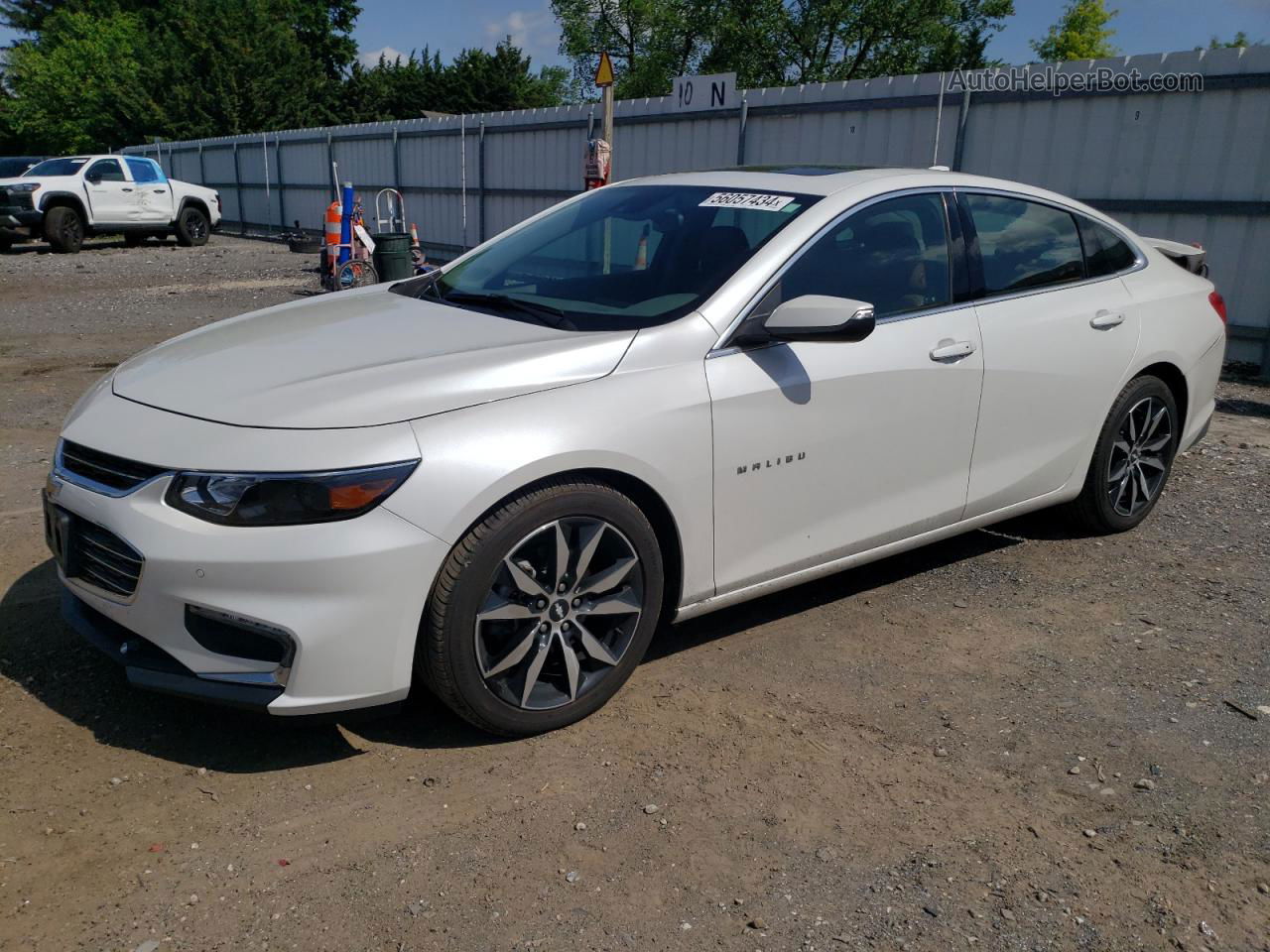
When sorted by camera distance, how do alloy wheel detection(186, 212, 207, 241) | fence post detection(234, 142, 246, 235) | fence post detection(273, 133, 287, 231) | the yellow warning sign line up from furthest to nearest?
fence post detection(234, 142, 246, 235)
fence post detection(273, 133, 287, 231)
alloy wheel detection(186, 212, 207, 241)
the yellow warning sign

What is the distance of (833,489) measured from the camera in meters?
3.75

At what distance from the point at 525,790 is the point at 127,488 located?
1369mm

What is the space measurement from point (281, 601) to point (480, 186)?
15991 millimetres

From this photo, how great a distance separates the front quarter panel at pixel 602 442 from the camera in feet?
9.38

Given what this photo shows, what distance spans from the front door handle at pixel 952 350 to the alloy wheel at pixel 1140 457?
4.04 ft

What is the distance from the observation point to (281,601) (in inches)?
108

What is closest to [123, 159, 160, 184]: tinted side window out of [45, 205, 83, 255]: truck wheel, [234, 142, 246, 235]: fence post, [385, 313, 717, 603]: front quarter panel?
[45, 205, 83, 255]: truck wheel

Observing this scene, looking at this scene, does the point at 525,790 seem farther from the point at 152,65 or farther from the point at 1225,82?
the point at 152,65

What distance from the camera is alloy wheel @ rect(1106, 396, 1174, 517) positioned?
4.92 metres

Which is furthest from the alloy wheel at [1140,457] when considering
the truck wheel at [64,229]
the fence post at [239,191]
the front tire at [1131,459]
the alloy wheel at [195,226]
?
the fence post at [239,191]

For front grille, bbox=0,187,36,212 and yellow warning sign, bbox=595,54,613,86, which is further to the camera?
front grille, bbox=0,187,36,212

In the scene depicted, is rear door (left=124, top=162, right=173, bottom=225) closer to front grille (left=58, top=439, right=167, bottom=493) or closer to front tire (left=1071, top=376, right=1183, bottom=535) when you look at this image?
front grille (left=58, top=439, right=167, bottom=493)

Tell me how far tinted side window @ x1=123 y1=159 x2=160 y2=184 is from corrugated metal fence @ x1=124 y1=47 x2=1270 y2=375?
296 inches

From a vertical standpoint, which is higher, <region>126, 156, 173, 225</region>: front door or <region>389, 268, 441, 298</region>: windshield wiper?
<region>389, 268, 441, 298</region>: windshield wiper
